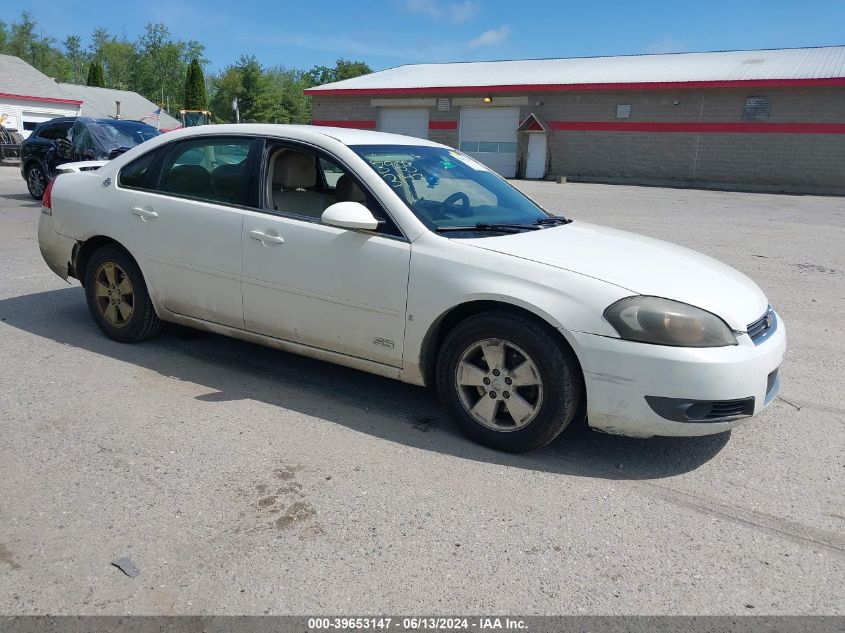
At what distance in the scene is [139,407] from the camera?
4.33 m

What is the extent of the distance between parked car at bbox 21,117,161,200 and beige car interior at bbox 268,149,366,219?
9.55 meters

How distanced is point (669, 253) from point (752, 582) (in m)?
2.09

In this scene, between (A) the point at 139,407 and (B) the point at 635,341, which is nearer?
(B) the point at 635,341

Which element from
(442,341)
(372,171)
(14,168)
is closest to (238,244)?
(372,171)

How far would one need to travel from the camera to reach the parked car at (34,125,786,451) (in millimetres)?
3508

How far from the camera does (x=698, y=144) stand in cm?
3056

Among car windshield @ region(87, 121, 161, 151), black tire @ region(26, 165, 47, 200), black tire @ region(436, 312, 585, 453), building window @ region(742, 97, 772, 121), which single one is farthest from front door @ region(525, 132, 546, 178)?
black tire @ region(436, 312, 585, 453)

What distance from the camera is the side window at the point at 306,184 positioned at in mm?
4562

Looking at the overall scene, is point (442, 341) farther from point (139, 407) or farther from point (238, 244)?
point (139, 407)

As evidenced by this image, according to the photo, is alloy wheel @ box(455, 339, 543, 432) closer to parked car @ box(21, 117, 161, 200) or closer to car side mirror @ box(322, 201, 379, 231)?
car side mirror @ box(322, 201, 379, 231)

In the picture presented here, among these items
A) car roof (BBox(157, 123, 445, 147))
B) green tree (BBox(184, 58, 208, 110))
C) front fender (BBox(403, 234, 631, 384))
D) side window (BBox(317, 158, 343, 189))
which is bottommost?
front fender (BBox(403, 234, 631, 384))

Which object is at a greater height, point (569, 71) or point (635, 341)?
point (569, 71)

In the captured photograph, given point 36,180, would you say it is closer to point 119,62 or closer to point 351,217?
point 351,217

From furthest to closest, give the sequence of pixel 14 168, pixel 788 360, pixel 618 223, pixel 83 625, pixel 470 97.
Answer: pixel 470 97, pixel 14 168, pixel 618 223, pixel 788 360, pixel 83 625
